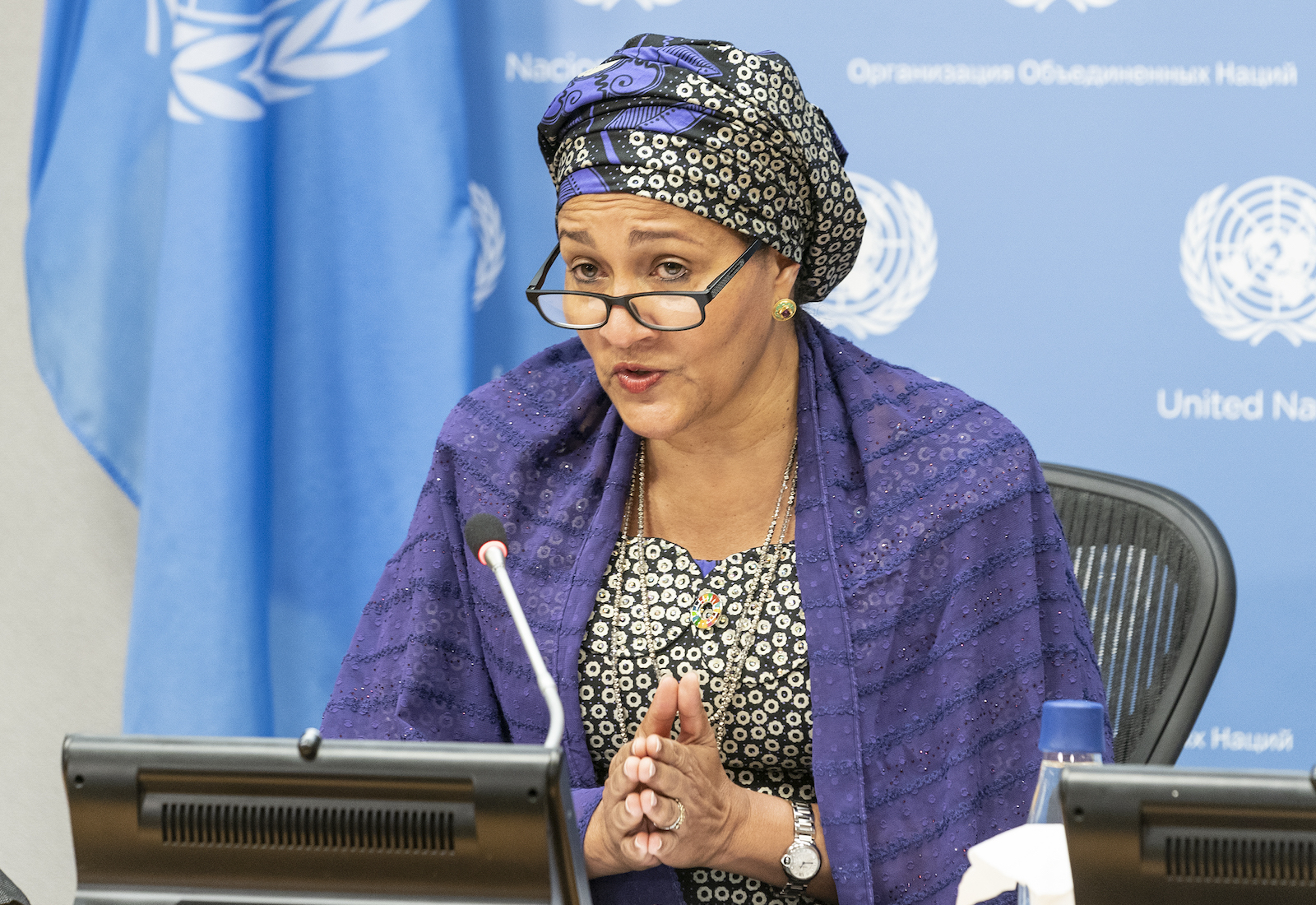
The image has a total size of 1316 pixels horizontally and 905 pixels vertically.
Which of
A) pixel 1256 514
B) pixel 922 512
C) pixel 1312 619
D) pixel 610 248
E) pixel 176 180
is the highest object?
pixel 176 180

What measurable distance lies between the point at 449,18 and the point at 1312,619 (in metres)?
1.67

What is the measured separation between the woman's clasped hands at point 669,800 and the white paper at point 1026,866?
377 mm

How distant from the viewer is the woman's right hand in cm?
122

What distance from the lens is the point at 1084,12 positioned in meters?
2.14

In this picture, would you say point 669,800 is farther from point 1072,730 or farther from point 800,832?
point 1072,730

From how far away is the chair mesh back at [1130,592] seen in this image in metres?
1.59

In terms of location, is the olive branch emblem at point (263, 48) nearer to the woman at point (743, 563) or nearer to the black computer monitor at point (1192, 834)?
the woman at point (743, 563)

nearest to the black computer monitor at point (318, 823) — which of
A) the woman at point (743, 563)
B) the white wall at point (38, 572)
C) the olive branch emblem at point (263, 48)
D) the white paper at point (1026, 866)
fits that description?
the white paper at point (1026, 866)

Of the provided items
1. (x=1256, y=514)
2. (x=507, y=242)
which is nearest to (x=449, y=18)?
(x=507, y=242)

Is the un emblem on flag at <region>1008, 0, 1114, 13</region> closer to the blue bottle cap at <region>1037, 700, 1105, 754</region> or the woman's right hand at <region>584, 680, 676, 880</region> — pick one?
the woman's right hand at <region>584, 680, 676, 880</region>

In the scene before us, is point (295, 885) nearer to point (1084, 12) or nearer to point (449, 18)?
point (449, 18)

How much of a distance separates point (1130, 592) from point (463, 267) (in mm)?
1107

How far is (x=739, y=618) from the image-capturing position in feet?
4.88

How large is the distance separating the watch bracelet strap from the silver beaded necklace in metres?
0.11
